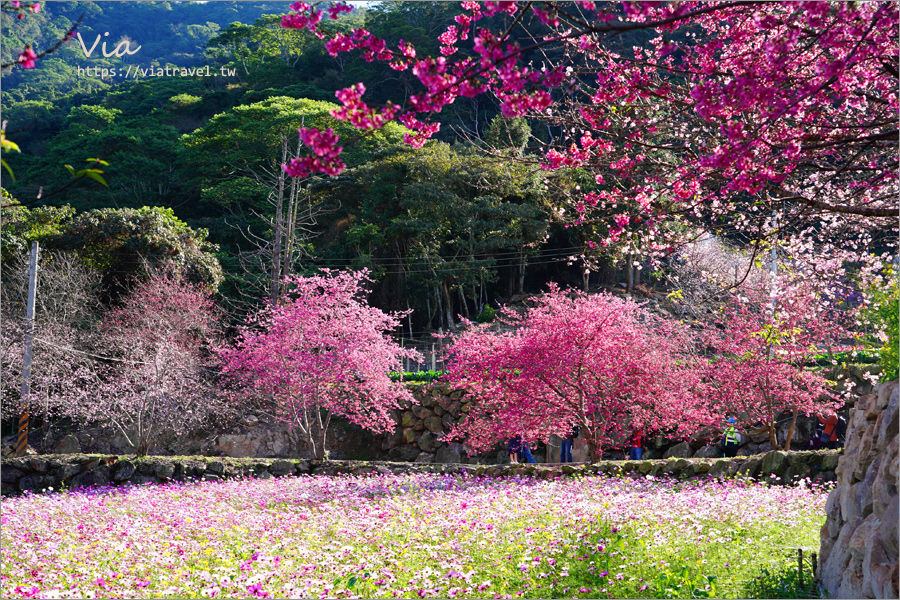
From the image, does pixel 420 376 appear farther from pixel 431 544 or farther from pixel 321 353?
pixel 431 544

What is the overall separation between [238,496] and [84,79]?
38.5 metres

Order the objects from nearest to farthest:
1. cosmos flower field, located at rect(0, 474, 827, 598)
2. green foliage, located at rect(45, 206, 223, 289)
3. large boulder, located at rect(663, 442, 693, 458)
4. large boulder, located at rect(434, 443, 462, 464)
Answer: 1. cosmos flower field, located at rect(0, 474, 827, 598)
2. large boulder, located at rect(663, 442, 693, 458)
3. large boulder, located at rect(434, 443, 462, 464)
4. green foliage, located at rect(45, 206, 223, 289)

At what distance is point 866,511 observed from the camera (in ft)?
13.2

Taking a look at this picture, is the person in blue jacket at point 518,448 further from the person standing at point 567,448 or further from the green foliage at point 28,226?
the green foliage at point 28,226

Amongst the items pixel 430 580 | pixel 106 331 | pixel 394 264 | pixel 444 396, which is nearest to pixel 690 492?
pixel 430 580

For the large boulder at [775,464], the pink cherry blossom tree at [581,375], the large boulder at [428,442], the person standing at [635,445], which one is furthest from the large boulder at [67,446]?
Result: the large boulder at [775,464]

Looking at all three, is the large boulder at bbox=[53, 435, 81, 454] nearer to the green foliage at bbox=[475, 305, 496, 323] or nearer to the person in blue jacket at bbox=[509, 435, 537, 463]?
the person in blue jacket at bbox=[509, 435, 537, 463]

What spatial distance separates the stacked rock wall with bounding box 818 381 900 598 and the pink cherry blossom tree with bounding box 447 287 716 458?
635cm

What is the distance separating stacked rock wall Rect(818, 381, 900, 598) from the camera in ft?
11.9

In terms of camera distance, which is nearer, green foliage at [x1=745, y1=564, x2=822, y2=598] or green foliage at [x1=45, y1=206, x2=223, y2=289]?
green foliage at [x1=745, y1=564, x2=822, y2=598]

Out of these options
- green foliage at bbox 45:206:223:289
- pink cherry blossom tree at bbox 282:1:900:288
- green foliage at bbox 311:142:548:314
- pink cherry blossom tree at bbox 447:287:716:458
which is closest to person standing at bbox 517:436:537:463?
pink cherry blossom tree at bbox 447:287:716:458

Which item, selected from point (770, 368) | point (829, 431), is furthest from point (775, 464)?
point (829, 431)

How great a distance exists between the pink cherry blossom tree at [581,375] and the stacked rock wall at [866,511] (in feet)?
20.8

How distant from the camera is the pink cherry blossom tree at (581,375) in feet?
35.9
